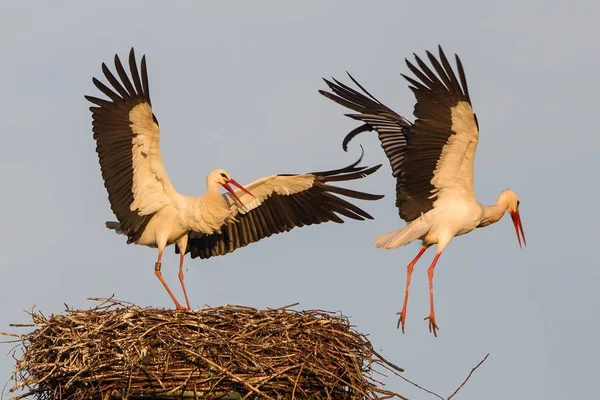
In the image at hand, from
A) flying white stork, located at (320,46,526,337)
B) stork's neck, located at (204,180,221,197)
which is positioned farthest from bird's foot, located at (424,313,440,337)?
stork's neck, located at (204,180,221,197)

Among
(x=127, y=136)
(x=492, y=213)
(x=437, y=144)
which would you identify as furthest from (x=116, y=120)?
(x=492, y=213)

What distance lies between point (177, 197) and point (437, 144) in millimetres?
2798

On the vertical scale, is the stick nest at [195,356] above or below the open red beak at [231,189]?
below

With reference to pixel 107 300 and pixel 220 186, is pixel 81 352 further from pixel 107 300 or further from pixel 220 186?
pixel 220 186

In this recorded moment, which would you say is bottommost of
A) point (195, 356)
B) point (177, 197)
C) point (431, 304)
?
point (195, 356)

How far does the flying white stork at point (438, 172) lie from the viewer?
15445 mm

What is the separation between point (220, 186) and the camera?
1591 centimetres

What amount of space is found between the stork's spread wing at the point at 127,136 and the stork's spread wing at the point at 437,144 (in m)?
2.65

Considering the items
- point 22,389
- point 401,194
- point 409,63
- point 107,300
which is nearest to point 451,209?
point 401,194

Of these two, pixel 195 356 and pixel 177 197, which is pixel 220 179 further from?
pixel 195 356

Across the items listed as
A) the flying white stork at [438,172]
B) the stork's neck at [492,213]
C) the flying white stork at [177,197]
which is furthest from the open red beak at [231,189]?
the stork's neck at [492,213]

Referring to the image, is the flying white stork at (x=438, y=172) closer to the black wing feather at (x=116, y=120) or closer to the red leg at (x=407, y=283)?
Result: the red leg at (x=407, y=283)

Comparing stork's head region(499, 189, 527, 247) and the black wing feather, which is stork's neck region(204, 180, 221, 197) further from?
stork's head region(499, 189, 527, 247)

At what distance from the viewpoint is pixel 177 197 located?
619 inches
